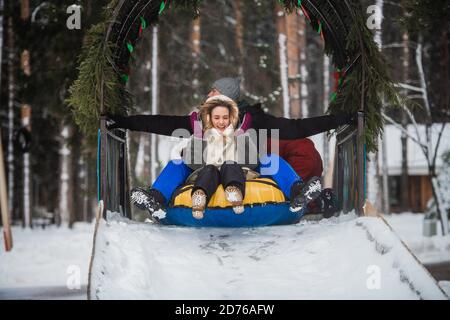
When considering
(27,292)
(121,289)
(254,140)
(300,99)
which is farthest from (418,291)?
(300,99)

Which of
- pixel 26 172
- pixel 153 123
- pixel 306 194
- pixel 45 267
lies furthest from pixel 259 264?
pixel 26 172

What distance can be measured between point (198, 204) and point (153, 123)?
0.96 metres

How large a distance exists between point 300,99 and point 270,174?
8.22 meters

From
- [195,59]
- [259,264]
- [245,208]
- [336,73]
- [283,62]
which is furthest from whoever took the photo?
[195,59]

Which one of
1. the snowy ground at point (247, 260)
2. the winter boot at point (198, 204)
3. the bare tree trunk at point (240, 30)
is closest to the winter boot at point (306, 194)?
the snowy ground at point (247, 260)

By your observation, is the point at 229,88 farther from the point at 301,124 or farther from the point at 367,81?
the point at 367,81

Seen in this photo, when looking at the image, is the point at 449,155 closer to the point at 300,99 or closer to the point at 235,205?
the point at 300,99

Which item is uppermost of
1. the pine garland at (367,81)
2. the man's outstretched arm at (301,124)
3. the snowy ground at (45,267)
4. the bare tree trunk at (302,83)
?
Result: the bare tree trunk at (302,83)

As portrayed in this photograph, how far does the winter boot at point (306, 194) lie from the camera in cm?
504

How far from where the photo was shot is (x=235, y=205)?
4.82 m

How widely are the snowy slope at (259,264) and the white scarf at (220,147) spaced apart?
26.4 inches

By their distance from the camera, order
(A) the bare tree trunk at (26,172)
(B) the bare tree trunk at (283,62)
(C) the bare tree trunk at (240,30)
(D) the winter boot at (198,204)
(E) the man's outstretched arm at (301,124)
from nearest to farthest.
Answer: (D) the winter boot at (198,204) < (E) the man's outstretched arm at (301,124) < (B) the bare tree trunk at (283,62) < (A) the bare tree trunk at (26,172) < (C) the bare tree trunk at (240,30)

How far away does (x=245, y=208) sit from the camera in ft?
16.4

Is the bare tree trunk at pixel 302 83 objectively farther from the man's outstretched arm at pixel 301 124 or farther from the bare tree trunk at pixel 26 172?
the man's outstretched arm at pixel 301 124
